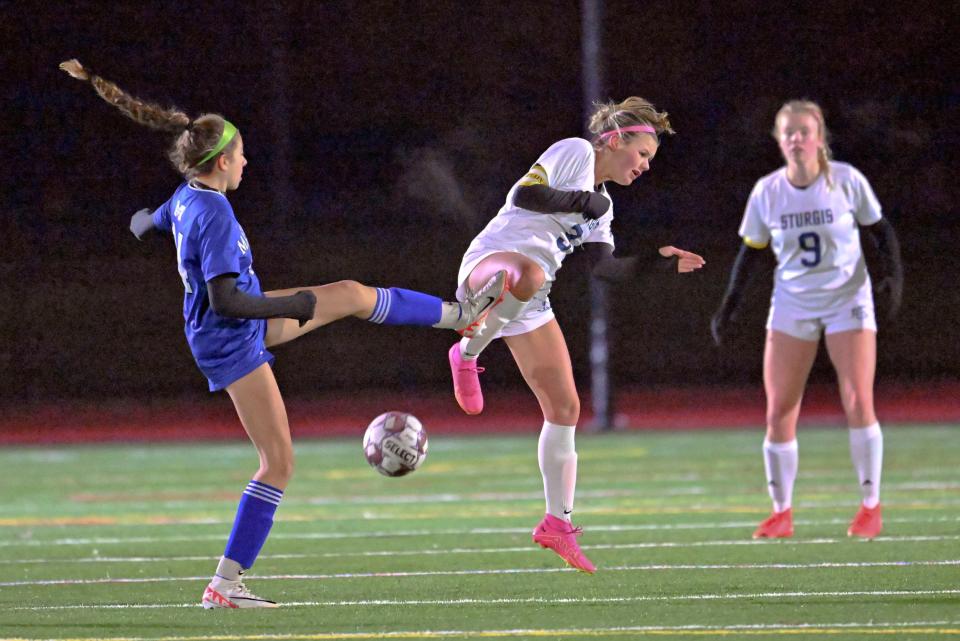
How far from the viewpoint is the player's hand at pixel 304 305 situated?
555cm

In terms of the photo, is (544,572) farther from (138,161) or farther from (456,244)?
(138,161)

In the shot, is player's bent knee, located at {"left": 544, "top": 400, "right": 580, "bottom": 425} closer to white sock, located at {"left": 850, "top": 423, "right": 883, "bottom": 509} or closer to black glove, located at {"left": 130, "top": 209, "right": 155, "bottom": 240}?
black glove, located at {"left": 130, "top": 209, "right": 155, "bottom": 240}

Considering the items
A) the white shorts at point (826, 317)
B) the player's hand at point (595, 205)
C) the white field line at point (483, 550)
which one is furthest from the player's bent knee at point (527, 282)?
the white shorts at point (826, 317)

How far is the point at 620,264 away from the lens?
6.78 m

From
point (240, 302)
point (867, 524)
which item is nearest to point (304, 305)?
point (240, 302)

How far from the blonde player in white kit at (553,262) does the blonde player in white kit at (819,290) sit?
160 centimetres

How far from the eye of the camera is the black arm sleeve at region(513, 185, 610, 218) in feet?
20.4

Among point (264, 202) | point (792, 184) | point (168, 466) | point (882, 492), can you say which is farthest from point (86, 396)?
point (792, 184)

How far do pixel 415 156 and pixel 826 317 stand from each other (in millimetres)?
16937

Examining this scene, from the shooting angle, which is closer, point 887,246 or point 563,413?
point 563,413

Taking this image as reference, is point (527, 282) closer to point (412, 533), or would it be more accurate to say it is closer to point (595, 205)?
point (595, 205)

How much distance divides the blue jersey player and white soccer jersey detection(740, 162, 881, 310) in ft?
9.29

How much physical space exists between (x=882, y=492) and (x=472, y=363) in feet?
Result: 15.6

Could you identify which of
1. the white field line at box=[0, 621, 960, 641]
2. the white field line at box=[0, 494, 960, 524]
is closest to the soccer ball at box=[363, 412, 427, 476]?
the white field line at box=[0, 621, 960, 641]
